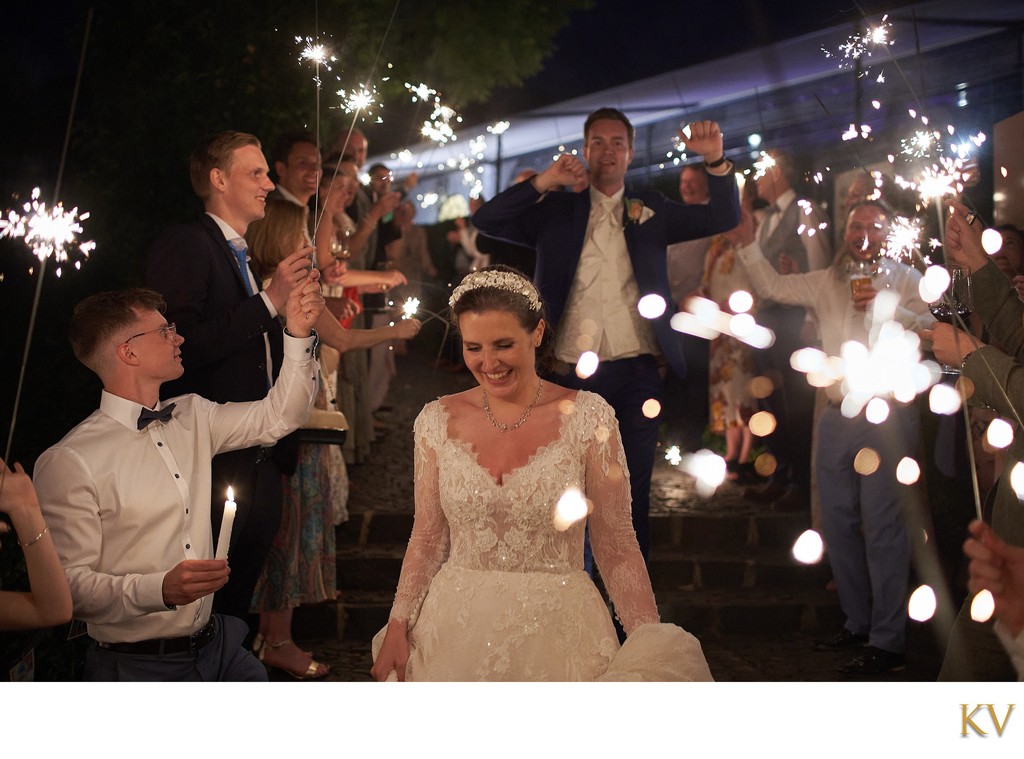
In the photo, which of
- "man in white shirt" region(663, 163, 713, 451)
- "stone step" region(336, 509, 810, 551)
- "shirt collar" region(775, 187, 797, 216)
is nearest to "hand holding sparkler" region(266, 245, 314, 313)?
"stone step" region(336, 509, 810, 551)

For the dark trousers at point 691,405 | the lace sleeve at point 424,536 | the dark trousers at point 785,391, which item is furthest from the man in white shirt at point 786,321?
the lace sleeve at point 424,536

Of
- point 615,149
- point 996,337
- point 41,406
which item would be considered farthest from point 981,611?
point 41,406

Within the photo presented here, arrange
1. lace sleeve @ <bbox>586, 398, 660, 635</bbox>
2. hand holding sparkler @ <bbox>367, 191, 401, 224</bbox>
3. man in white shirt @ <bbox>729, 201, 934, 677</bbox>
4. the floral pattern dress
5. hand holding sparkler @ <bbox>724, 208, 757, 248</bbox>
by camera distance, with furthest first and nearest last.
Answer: the floral pattern dress
hand holding sparkler @ <bbox>724, 208, 757, 248</bbox>
hand holding sparkler @ <bbox>367, 191, 401, 224</bbox>
man in white shirt @ <bbox>729, 201, 934, 677</bbox>
lace sleeve @ <bbox>586, 398, 660, 635</bbox>

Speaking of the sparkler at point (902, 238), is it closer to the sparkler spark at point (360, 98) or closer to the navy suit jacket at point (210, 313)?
the sparkler spark at point (360, 98)

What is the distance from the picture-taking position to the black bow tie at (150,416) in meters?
2.46

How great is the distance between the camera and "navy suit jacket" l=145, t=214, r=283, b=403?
9.50 feet

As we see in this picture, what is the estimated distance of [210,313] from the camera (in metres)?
3.00

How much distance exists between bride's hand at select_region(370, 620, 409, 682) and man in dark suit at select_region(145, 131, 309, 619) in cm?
71

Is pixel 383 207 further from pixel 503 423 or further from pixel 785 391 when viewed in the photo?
pixel 785 391

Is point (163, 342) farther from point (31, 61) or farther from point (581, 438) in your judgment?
point (31, 61)

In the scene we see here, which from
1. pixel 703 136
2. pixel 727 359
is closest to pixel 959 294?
pixel 703 136

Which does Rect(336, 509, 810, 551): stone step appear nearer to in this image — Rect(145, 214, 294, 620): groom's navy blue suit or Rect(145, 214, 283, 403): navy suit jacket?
Rect(145, 214, 294, 620): groom's navy blue suit

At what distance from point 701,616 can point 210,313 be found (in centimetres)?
215

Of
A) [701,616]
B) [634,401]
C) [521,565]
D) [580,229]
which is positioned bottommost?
[701,616]
